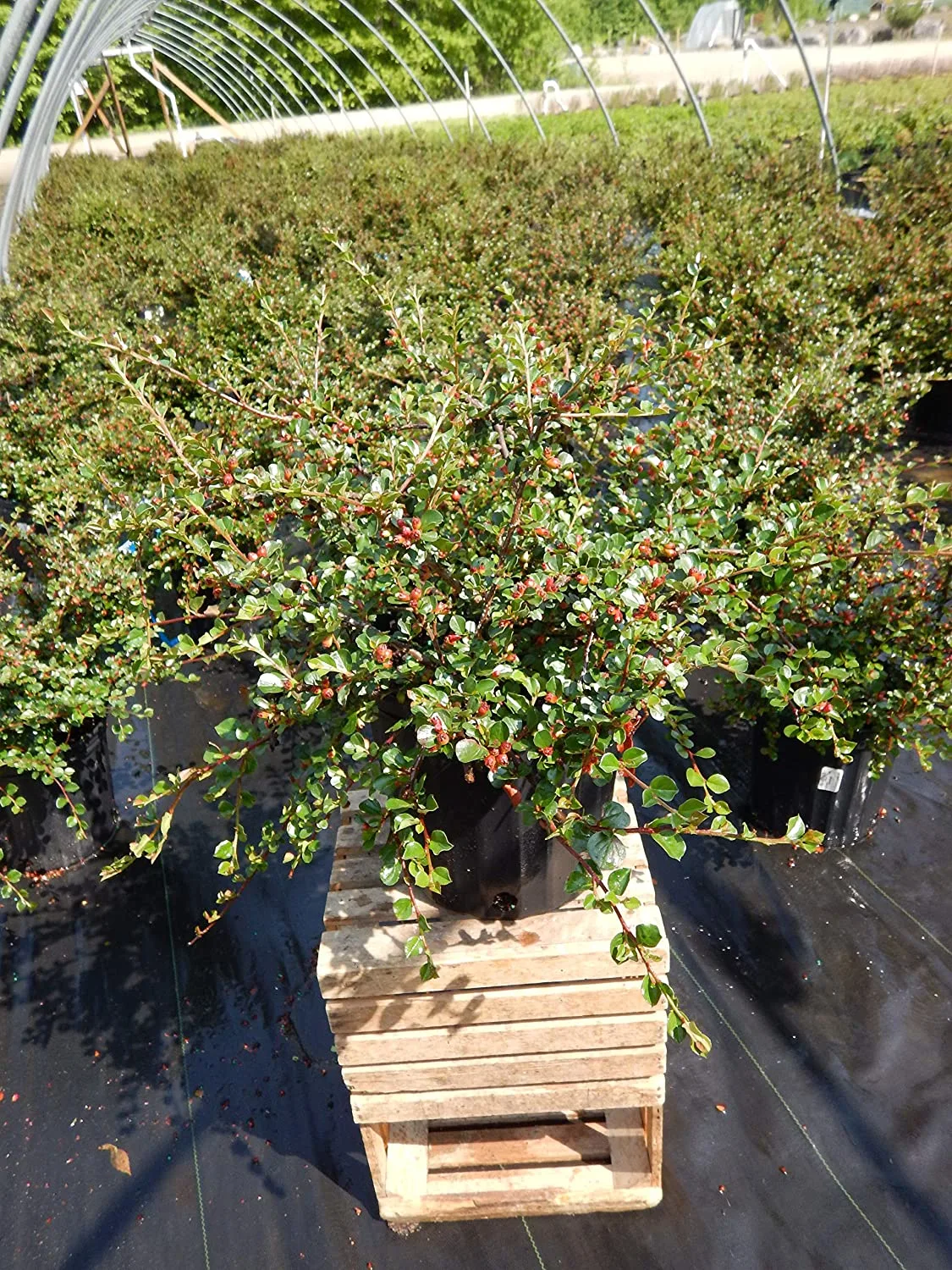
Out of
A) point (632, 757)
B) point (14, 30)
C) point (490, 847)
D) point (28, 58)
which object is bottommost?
point (490, 847)

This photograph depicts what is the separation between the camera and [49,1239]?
206 centimetres

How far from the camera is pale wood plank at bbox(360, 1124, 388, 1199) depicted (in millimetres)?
1895

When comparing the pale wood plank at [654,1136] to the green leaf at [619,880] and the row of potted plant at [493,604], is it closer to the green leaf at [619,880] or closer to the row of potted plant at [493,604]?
the row of potted plant at [493,604]

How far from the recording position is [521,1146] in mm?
2090

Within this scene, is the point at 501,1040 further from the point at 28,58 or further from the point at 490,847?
the point at 28,58

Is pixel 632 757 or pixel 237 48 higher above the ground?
pixel 237 48

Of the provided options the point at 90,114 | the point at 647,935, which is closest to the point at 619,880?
the point at 647,935

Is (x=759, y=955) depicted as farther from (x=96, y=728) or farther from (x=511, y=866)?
(x=96, y=728)

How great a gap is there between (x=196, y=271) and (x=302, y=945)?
4.96 meters

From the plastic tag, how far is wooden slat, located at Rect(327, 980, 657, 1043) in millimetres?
1274

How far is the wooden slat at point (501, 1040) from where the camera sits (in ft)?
5.64

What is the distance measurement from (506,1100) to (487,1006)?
282 mm

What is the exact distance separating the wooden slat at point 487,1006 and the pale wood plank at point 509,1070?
0.10 meters

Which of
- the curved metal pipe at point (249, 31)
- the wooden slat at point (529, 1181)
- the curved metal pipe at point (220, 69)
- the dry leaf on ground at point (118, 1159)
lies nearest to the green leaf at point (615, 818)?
the wooden slat at point (529, 1181)
